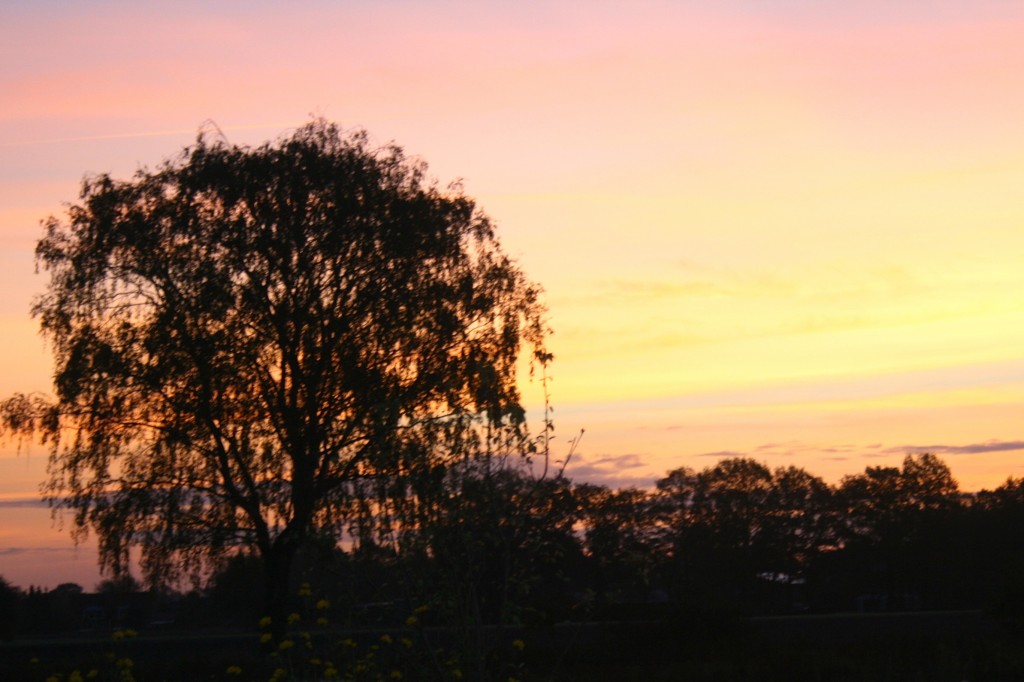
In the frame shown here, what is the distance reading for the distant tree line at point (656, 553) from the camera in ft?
36.7

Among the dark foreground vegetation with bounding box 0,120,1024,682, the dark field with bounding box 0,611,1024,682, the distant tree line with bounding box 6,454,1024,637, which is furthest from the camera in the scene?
the dark foreground vegetation with bounding box 0,120,1024,682

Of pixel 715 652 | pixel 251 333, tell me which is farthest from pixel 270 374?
pixel 715 652

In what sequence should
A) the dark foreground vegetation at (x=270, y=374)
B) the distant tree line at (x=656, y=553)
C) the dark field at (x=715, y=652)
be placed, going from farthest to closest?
the dark foreground vegetation at (x=270, y=374)
the dark field at (x=715, y=652)
the distant tree line at (x=656, y=553)

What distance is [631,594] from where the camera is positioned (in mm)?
13867

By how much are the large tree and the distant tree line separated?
201cm

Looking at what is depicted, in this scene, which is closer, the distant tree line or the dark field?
the distant tree line

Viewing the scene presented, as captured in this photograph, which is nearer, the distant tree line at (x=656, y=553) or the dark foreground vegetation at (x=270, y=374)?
the distant tree line at (x=656, y=553)

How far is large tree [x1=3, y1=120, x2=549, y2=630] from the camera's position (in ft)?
84.9

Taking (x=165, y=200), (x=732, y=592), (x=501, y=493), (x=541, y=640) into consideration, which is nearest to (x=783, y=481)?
(x=732, y=592)

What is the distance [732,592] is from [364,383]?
52897 millimetres

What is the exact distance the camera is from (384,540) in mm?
11266

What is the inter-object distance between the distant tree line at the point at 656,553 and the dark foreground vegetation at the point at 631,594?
0.04 meters

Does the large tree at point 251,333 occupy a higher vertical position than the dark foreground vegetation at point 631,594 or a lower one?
higher

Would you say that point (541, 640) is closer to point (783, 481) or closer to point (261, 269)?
point (261, 269)
